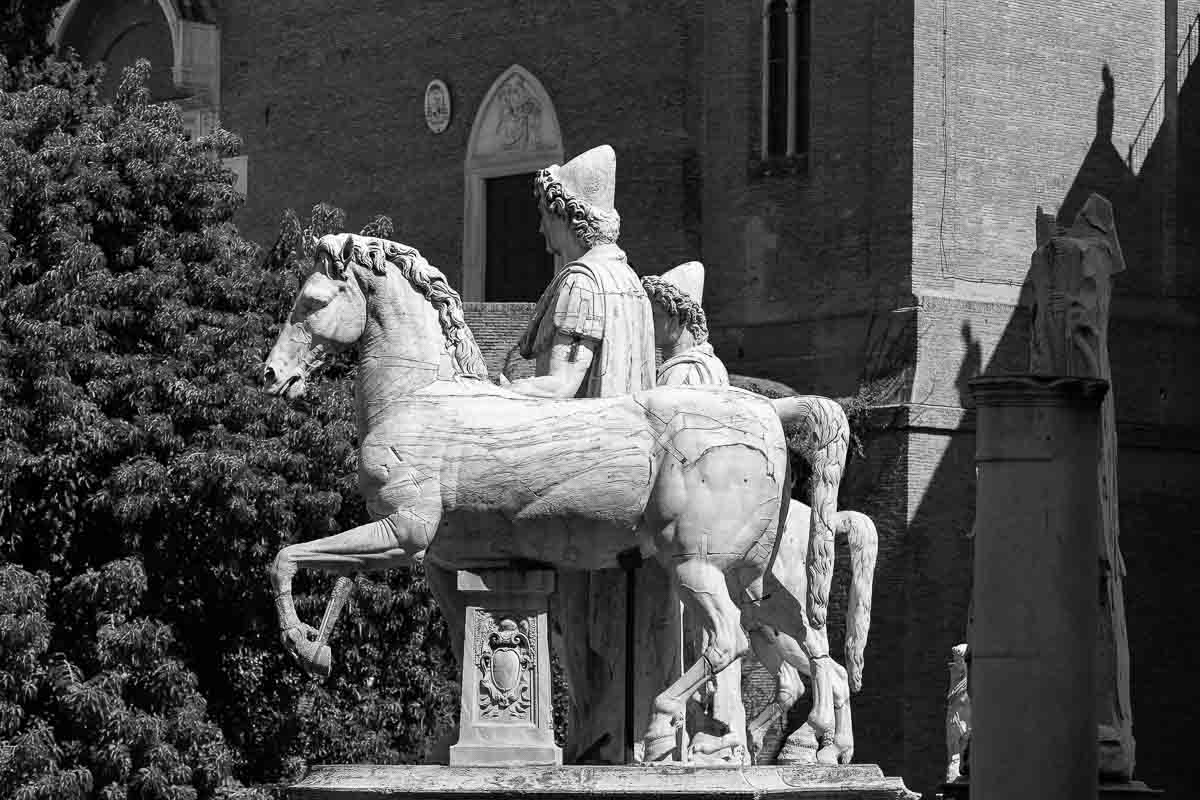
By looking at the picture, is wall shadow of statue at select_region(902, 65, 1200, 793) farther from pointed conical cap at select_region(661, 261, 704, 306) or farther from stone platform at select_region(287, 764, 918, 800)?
stone platform at select_region(287, 764, 918, 800)

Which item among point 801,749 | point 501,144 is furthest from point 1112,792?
point 501,144

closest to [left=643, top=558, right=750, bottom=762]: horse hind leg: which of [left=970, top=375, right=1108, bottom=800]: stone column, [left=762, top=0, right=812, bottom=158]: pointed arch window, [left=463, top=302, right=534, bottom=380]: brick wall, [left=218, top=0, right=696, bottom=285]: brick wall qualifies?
[left=970, top=375, right=1108, bottom=800]: stone column

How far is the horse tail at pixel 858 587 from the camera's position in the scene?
50.3 feet

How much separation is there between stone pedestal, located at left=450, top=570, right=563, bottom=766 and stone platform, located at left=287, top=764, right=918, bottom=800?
0.76 ft

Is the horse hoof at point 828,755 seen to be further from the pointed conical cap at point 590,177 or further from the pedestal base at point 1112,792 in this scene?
the pointed conical cap at point 590,177

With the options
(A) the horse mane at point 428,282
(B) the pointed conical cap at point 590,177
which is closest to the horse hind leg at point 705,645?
(A) the horse mane at point 428,282

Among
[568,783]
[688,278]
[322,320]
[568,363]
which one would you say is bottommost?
[568,783]

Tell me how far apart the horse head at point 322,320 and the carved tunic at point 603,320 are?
864 mm

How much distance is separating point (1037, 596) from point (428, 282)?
3.35 m

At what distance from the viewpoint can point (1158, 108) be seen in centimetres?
3209

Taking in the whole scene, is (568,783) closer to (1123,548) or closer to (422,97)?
(1123,548)

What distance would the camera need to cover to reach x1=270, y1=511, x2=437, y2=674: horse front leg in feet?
35.9

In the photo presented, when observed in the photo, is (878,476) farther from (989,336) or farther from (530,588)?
(530,588)

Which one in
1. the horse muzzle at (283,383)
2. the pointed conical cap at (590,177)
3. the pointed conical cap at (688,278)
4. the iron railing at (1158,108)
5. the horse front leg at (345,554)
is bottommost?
the horse front leg at (345,554)
